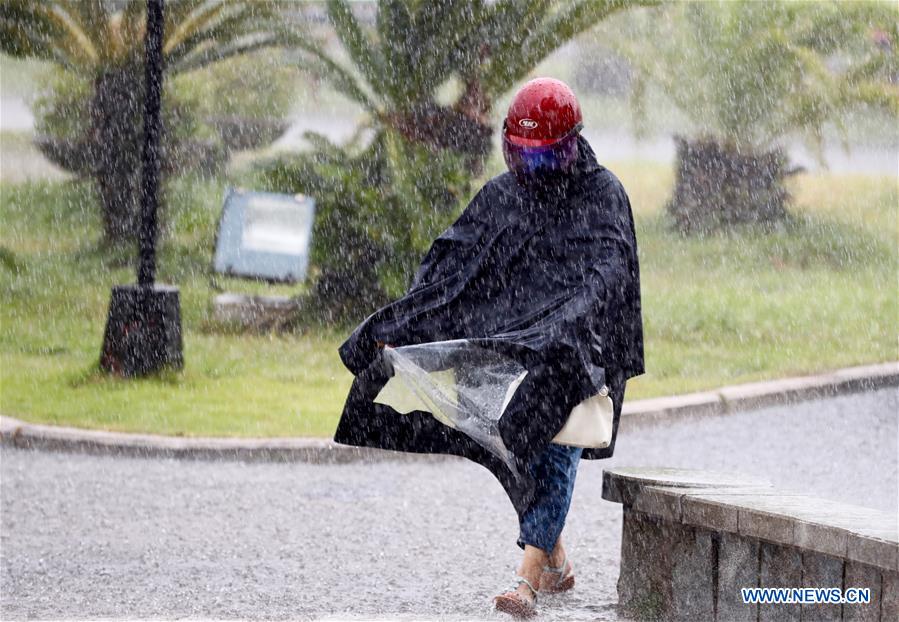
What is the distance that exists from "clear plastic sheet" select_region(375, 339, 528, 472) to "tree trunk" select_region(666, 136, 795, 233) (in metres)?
13.3

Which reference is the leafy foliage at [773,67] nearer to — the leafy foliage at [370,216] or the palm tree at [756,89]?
the palm tree at [756,89]

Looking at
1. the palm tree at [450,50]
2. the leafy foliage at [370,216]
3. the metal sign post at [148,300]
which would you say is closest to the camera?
the metal sign post at [148,300]

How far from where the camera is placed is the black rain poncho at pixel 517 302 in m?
5.02

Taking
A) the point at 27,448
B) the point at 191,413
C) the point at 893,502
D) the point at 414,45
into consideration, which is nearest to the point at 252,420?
the point at 191,413

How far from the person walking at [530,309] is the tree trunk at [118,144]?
10451 mm

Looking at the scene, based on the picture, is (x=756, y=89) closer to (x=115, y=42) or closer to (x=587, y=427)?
(x=115, y=42)

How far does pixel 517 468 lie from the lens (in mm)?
4984

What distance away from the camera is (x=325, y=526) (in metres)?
7.07

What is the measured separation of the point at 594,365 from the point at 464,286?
0.52 metres

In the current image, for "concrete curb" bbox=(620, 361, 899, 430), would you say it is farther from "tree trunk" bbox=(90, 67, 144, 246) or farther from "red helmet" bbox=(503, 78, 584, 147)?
"tree trunk" bbox=(90, 67, 144, 246)

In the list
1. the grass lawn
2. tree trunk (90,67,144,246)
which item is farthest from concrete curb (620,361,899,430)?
tree trunk (90,67,144,246)

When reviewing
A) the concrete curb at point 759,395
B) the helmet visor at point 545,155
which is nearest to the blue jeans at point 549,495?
the helmet visor at point 545,155

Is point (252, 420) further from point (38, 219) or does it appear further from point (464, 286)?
point (38, 219)

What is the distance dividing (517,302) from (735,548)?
41.1 inches
